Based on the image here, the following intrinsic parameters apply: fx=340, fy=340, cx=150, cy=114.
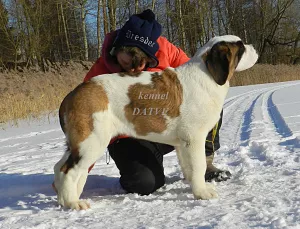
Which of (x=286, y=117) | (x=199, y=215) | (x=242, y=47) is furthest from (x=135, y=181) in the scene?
(x=286, y=117)

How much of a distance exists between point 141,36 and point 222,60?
3.25 ft

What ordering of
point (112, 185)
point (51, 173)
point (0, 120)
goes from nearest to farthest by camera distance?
1. point (112, 185)
2. point (51, 173)
3. point (0, 120)

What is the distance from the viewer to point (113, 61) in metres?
3.60

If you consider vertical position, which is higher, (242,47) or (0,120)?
(242,47)

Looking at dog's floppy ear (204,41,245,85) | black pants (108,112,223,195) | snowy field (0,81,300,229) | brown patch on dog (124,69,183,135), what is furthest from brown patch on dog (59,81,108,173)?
dog's floppy ear (204,41,245,85)

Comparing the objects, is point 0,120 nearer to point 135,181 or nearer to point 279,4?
point 135,181

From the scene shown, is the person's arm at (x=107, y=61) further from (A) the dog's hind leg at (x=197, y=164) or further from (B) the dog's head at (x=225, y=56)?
(A) the dog's hind leg at (x=197, y=164)

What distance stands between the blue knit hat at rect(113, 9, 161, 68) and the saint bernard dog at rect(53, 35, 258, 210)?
63 centimetres

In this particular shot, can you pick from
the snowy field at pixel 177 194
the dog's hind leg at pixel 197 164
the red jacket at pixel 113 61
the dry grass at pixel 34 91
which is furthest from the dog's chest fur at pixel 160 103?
the dry grass at pixel 34 91

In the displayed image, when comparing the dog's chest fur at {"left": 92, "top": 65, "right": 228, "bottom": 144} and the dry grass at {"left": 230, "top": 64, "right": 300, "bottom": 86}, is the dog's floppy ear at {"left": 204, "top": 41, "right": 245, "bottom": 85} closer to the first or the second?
the dog's chest fur at {"left": 92, "top": 65, "right": 228, "bottom": 144}

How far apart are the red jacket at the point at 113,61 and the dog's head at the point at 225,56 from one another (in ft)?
2.39

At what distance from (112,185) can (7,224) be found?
47.6 inches

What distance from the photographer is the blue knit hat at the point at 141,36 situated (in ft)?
11.4

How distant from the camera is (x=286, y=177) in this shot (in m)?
2.97
